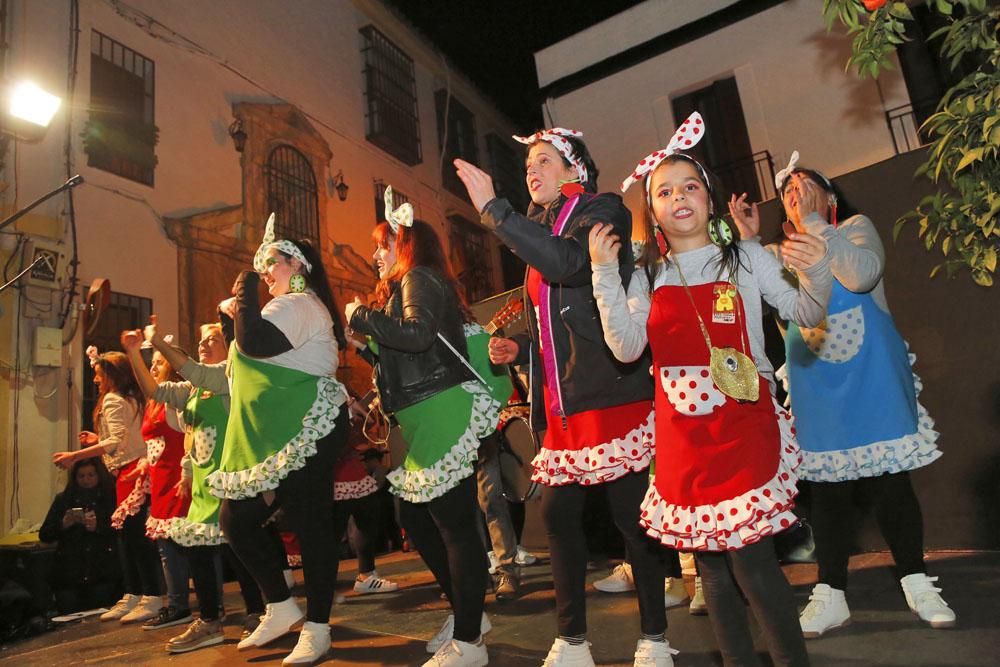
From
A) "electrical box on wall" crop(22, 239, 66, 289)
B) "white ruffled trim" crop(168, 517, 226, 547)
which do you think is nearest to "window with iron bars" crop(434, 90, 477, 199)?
"electrical box on wall" crop(22, 239, 66, 289)

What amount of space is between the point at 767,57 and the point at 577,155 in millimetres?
7252

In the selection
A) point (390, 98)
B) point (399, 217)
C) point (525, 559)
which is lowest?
point (525, 559)

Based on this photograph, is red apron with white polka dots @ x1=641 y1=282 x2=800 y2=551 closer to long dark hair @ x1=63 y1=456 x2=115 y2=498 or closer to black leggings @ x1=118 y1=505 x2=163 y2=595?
black leggings @ x1=118 y1=505 x2=163 y2=595

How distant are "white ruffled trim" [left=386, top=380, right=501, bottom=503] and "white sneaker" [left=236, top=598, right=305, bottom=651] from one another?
82cm

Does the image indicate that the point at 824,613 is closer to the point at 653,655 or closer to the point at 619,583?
the point at 653,655

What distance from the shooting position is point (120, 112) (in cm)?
621

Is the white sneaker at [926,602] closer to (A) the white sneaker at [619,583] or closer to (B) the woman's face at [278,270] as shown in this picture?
(A) the white sneaker at [619,583]

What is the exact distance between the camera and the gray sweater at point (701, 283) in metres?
1.65

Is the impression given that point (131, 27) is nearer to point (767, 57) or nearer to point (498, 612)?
point (498, 612)

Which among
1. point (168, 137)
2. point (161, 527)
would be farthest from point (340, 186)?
point (161, 527)

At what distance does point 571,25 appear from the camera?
33.7 feet

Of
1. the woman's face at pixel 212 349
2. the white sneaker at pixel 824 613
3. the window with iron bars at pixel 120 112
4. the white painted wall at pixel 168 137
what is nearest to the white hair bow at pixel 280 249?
the woman's face at pixel 212 349

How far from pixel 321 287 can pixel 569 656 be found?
1.87 meters

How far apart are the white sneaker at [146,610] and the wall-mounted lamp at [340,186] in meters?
6.14
